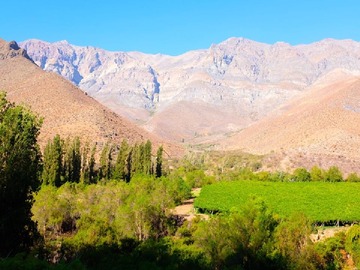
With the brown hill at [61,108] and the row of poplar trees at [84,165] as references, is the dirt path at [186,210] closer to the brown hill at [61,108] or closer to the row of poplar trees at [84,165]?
the row of poplar trees at [84,165]

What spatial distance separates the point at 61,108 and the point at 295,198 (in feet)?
269

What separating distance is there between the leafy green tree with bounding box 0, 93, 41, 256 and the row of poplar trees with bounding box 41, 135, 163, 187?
141 feet

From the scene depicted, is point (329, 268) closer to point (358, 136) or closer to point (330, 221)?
point (330, 221)

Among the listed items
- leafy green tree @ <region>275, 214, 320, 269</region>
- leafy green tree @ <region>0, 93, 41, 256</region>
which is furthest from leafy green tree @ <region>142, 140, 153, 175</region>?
leafy green tree @ <region>0, 93, 41, 256</region>

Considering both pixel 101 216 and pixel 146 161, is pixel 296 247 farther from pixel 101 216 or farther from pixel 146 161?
pixel 146 161

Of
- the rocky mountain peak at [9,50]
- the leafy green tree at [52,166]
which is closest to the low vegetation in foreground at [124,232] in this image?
the leafy green tree at [52,166]

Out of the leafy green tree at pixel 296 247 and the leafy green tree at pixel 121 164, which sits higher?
the leafy green tree at pixel 121 164

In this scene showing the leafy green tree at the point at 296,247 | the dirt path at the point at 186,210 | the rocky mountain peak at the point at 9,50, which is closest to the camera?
the leafy green tree at the point at 296,247

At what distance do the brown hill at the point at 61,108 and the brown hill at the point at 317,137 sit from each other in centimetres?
3964

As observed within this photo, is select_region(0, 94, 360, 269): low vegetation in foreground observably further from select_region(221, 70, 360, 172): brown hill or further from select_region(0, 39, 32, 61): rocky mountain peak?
select_region(0, 39, 32, 61): rocky mountain peak

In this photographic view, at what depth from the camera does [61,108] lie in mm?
124875

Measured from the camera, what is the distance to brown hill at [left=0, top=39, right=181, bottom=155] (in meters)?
114

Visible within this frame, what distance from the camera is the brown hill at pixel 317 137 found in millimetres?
118688

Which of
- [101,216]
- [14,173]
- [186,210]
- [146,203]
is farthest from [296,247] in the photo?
[186,210]
